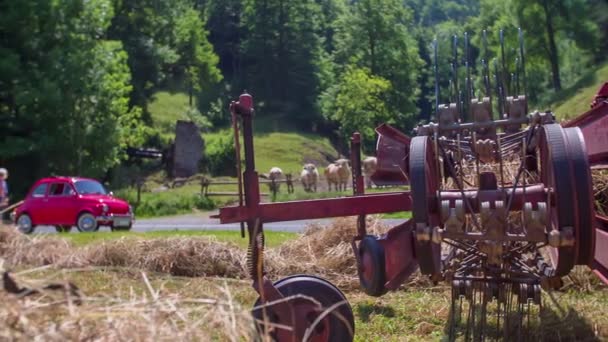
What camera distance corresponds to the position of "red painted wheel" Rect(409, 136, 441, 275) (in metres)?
5.71

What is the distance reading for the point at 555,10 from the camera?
58.8 metres

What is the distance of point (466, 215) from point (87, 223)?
773 inches

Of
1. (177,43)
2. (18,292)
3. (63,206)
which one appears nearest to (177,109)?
(177,43)

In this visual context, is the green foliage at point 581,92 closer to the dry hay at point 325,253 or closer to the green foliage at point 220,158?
the green foliage at point 220,158

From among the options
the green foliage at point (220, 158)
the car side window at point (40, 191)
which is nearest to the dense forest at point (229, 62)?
the green foliage at point (220, 158)

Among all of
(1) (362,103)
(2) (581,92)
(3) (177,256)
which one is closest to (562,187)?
(3) (177,256)

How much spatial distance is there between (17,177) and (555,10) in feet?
119

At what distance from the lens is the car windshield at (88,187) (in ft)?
83.7

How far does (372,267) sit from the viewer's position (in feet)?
21.1

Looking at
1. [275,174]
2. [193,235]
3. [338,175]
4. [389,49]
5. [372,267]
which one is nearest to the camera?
[372,267]

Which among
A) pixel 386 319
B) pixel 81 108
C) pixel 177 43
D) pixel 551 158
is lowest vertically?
pixel 386 319

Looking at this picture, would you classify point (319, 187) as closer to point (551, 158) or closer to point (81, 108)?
point (81, 108)

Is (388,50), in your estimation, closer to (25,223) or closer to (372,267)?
(25,223)

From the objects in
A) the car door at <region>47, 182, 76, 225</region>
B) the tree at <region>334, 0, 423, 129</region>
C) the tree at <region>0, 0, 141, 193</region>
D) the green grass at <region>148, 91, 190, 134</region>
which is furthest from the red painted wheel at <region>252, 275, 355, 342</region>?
the green grass at <region>148, 91, 190, 134</region>
